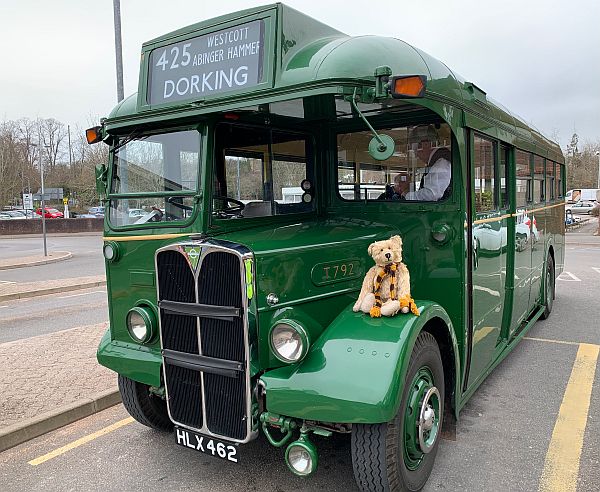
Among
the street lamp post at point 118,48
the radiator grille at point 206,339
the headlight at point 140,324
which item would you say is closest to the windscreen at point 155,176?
the radiator grille at point 206,339

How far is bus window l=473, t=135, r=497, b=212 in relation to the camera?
4.08 metres

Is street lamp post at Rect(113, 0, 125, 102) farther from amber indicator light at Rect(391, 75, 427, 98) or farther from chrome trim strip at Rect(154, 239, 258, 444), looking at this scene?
amber indicator light at Rect(391, 75, 427, 98)

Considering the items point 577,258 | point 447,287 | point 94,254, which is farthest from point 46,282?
point 577,258

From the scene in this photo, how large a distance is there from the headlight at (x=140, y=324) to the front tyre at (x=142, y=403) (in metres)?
0.51

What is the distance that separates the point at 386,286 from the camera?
3242mm

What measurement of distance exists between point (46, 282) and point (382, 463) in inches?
490

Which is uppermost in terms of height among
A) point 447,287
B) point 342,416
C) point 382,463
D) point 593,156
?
point 593,156

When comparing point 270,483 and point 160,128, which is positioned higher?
point 160,128

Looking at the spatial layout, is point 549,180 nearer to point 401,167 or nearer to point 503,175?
point 503,175

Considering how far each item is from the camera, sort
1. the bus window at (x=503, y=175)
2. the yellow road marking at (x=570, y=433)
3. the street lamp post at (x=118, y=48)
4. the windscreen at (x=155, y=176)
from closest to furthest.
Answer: the yellow road marking at (x=570, y=433) → the windscreen at (x=155, y=176) → the bus window at (x=503, y=175) → the street lamp post at (x=118, y=48)

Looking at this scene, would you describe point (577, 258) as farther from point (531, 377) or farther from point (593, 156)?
point (593, 156)

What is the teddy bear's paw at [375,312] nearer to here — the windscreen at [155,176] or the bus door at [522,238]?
the windscreen at [155,176]

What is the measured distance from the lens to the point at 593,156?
226 feet

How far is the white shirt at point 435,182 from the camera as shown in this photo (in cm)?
385
